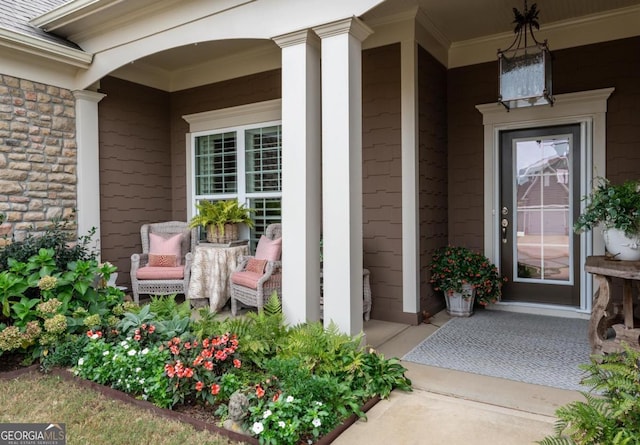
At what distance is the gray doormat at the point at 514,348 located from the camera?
2.99 meters

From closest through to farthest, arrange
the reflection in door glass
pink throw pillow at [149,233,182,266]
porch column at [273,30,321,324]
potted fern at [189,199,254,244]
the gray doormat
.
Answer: the gray doormat, porch column at [273,30,321,324], the reflection in door glass, potted fern at [189,199,254,244], pink throw pillow at [149,233,182,266]

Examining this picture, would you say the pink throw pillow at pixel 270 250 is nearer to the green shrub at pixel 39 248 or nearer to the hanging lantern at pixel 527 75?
the green shrub at pixel 39 248

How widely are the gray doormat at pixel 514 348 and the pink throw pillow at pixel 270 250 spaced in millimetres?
1639

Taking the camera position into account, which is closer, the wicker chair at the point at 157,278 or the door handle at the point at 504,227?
the door handle at the point at 504,227

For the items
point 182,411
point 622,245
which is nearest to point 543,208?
point 622,245

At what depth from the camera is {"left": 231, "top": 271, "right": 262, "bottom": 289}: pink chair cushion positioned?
433 centimetres

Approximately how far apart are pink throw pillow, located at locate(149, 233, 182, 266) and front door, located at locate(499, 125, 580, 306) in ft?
11.8

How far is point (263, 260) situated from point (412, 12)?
2.74m

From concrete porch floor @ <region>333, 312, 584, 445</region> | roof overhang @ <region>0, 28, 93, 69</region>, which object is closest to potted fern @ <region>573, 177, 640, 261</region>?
concrete porch floor @ <region>333, 312, 584, 445</region>

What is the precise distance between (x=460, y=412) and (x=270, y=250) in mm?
2542

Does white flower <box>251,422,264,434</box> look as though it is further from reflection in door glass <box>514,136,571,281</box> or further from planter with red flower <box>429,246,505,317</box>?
reflection in door glass <box>514,136,571,281</box>

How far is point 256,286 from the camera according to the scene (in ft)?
14.0

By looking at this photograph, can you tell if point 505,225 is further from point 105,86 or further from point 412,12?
point 105,86

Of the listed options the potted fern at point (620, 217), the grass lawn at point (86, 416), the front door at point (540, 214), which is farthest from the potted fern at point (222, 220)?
the potted fern at point (620, 217)
